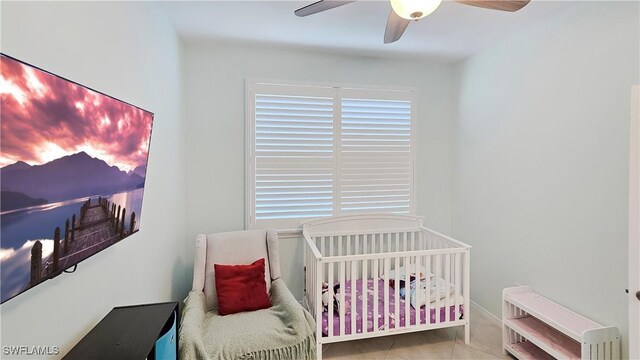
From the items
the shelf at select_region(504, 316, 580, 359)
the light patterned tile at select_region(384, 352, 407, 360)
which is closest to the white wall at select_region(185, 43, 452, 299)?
the light patterned tile at select_region(384, 352, 407, 360)

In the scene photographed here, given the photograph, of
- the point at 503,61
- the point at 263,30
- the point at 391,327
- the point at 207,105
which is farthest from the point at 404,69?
the point at 391,327

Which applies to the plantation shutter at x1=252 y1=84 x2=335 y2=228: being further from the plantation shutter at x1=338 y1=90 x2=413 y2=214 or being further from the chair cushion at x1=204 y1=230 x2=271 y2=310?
the chair cushion at x1=204 y1=230 x2=271 y2=310

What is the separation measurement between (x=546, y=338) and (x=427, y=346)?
0.80m

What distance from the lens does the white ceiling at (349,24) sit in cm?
200

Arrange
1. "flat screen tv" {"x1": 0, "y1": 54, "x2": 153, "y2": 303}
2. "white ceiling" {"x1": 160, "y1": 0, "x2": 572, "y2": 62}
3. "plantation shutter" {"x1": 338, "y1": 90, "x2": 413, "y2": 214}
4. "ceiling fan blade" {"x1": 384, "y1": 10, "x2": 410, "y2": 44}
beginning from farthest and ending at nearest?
"plantation shutter" {"x1": 338, "y1": 90, "x2": 413, "y2": 214}
"white ceiling" {"x1": 160, "y1": 0, "x2": 572, "y2": 62}
"ceiling fan blade" {"x1": 384, "y1": 10, "x2": 410, "y2": 44}
"flat screen tv" {"x1": 0, "y1": 54, "x2": 153, "y2": 303}

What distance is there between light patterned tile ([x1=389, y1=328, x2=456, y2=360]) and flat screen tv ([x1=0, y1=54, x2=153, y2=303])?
7.05 ft

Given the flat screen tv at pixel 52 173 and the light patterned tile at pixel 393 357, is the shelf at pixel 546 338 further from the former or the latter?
the flat screen tv at pixel 52 173

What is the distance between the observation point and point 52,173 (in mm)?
824

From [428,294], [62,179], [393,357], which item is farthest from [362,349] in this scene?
[62,179]

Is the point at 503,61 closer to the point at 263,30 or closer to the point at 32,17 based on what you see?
the point at 263,30

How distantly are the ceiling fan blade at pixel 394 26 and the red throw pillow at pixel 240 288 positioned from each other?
1.92 meters

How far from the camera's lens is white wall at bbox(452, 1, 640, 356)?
5.70 feet

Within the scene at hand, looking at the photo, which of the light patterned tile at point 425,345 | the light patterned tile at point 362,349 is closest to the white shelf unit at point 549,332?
the light patterned tile at point 425,345

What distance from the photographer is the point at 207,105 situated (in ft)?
8.91
